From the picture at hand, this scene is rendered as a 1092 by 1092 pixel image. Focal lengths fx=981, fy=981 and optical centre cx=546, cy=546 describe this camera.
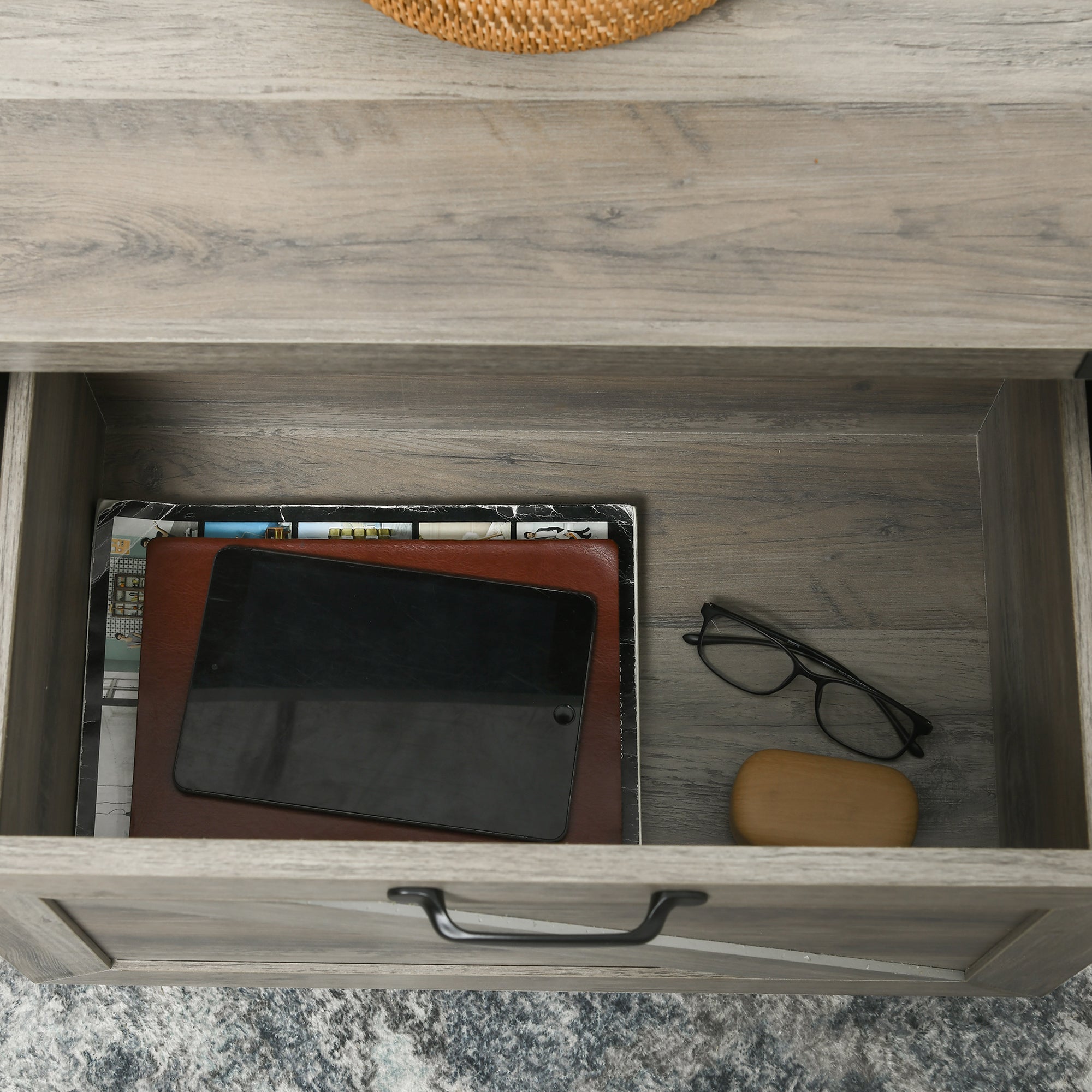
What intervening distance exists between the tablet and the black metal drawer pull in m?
0.17

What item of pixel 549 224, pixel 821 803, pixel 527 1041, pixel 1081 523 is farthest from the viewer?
pixel 527 1041

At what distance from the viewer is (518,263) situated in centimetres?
44

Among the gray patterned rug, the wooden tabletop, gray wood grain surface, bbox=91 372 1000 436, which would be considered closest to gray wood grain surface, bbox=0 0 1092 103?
the wooden tabletop

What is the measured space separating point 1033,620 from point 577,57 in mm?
461

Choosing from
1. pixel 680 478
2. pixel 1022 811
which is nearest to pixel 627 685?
pixel 680 478

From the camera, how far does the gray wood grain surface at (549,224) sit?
1.43ft

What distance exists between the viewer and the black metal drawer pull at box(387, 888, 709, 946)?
489mm

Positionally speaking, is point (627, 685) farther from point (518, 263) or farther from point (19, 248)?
point (19, 248)

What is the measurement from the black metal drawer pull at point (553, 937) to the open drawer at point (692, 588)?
3cm

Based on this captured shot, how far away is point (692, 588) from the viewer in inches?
Result: 30.2

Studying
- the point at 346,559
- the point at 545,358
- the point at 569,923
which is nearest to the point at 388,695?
the point at 346,559

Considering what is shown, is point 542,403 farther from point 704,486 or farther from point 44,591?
point 44,591

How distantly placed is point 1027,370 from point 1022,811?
37 centimetres

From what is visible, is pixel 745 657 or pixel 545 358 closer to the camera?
pixel 545 358
